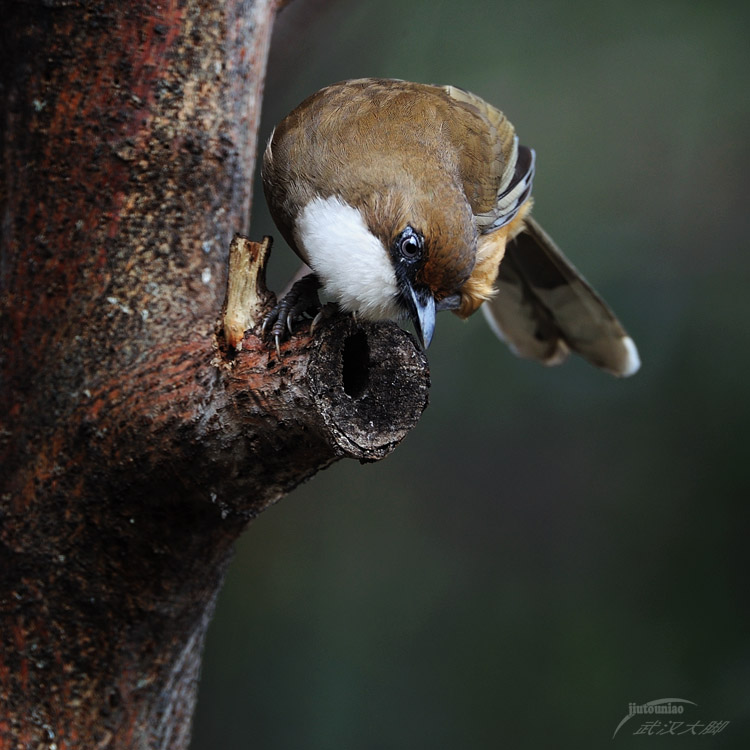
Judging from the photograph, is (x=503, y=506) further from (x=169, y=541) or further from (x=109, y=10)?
(x=109, y=10)

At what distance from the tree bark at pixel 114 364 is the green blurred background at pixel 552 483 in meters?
1.72

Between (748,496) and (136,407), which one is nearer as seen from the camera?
(136,407)

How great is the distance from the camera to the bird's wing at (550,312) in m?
2.84

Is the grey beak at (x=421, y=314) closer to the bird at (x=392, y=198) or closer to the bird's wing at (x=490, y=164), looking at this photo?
the bird at (x=392, y=198)

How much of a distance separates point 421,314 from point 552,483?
7.80 feet

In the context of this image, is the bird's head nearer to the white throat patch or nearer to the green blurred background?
the white throat patch

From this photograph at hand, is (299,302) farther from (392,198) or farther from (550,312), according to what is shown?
(550,312)

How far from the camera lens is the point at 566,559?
3.88 metres

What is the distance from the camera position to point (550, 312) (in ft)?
9.50

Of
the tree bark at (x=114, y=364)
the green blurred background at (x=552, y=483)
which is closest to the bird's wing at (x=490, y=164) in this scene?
the tree bark at (x=114, y=364)

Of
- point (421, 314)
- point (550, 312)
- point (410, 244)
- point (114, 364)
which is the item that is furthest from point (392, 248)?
point (550, 312)

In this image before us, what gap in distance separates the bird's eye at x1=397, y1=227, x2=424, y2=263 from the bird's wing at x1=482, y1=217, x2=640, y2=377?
3.59ft

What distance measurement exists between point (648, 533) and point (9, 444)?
2829 mm

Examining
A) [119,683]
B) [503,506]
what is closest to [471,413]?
[503,506]
